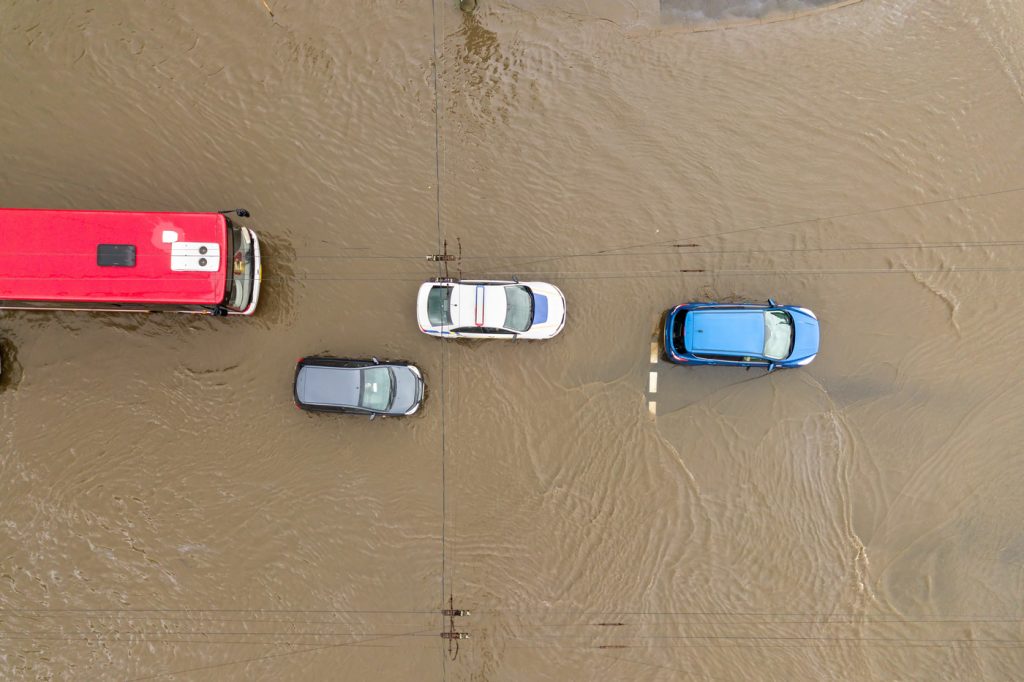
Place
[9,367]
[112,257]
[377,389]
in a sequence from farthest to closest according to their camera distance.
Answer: [9,367]
[377,389]
[112,257]

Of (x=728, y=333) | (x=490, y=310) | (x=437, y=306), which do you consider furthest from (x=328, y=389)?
(x=728, y=333)

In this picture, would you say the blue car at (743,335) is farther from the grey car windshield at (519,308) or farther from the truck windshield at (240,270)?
the truck windshield at (240,270)

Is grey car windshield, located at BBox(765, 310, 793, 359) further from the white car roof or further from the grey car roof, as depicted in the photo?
the grey car roof

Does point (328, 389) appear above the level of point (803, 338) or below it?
below

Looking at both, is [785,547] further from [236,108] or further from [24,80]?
[24,80]

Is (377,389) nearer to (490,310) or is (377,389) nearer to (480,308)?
(480,308)

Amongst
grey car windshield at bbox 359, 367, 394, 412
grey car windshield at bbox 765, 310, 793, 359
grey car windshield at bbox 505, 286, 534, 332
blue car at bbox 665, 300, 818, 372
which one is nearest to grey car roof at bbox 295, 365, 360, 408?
grey car windshield at bbox 359, 367, 394, 412

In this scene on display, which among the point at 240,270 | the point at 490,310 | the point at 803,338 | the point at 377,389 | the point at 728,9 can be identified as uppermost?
the point at 728,9

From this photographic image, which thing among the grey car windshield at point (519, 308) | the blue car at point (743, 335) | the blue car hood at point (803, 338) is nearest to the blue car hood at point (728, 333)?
the blue car at point (743, 335)
